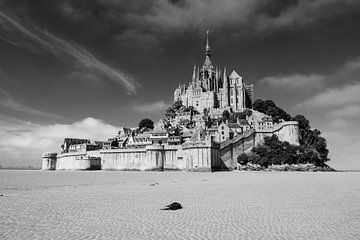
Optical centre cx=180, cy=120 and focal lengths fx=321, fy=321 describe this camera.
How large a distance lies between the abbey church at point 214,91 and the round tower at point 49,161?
6134 cm

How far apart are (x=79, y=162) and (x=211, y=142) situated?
125 ft

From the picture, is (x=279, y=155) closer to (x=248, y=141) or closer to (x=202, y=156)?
(x=248, y=141)

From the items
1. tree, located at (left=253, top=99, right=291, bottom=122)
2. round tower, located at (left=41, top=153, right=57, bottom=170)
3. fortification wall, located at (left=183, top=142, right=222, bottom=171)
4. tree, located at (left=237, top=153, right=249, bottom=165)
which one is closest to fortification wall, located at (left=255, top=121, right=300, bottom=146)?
tree, located at (left=237, top=153, right=249, bottom=165)

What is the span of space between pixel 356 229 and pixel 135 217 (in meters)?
6.79

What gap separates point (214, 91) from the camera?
139750mm

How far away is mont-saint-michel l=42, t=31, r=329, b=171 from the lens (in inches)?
2724

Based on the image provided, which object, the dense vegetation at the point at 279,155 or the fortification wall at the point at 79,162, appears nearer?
the dense vegetation at the point at 279,155

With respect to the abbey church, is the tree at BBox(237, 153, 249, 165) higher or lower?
lower

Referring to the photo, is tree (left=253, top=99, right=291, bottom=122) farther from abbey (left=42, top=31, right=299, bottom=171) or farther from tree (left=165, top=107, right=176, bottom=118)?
tree (left=165, top=107, right=176, bottom=118)

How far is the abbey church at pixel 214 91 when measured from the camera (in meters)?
132

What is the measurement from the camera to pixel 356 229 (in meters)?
9.02

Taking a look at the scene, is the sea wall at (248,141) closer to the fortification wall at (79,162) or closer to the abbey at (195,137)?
the abbey at (195,137)

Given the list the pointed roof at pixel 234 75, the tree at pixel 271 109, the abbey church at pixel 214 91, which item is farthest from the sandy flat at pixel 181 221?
the pointed roof at pixel 234 75

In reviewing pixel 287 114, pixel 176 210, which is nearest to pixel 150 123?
pixel 287 114
